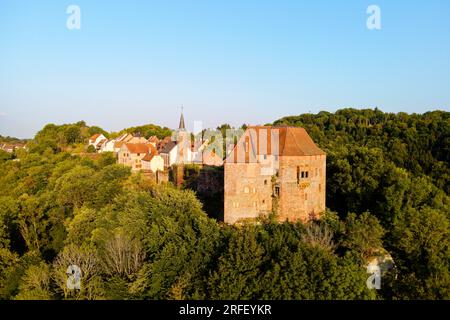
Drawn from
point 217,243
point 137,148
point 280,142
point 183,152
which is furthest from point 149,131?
point 217,243

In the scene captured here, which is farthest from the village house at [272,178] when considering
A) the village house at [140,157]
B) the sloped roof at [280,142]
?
the village house at [140,157]

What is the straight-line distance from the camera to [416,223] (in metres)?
32.4

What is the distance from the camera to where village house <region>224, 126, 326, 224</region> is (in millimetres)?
31203

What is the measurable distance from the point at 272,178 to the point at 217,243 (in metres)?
7.41

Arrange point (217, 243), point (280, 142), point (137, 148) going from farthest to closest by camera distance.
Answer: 1. point (137, 148)
2. point (280, 142)
3. point (217, 243)

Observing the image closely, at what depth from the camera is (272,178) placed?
31969 millimetres

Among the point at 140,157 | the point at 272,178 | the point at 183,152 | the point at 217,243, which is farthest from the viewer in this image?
the point at 140,157

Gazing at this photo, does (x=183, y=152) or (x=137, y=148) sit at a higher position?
(x=137, y=148)

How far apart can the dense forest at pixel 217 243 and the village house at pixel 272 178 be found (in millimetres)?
1306

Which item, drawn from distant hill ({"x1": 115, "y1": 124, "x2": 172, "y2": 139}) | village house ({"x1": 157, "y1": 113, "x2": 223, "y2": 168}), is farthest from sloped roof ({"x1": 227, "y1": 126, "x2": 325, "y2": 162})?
distant hill ({"x1": 115, "y1": 124, "x2": 172, "y2": 139})

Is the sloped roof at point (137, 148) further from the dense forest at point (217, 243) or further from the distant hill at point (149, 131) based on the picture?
the distant hill at point (149, 131)

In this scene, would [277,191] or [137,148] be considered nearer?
[277,191]

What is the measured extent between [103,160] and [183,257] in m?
40.5

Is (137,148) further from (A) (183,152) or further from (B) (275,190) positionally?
(B) (275,190)
